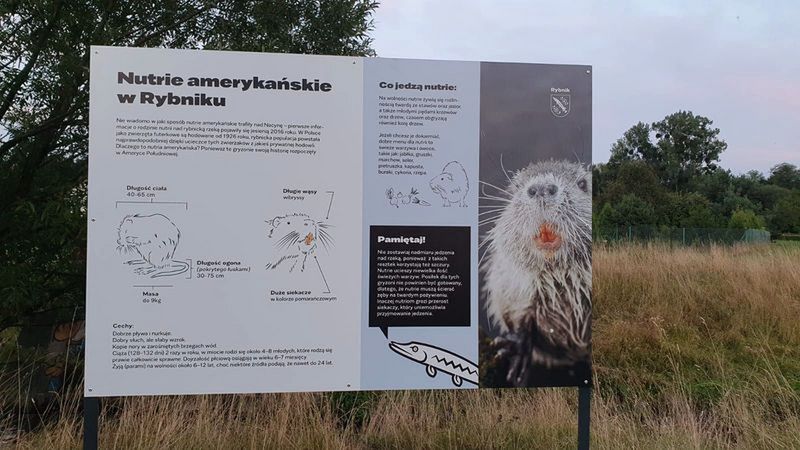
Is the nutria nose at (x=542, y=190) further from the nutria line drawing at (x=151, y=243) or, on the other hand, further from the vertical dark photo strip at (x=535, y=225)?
the nutria line drawing at (x=151, y=243)

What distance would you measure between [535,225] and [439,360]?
106cm

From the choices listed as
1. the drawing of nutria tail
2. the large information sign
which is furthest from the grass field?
the drawing of nutria tail

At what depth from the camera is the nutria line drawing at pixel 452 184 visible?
12.3 ft

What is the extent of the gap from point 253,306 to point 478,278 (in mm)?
1396

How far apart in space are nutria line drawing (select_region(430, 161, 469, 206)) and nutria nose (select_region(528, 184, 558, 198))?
1.42ft

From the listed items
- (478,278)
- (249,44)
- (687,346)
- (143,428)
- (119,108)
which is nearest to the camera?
(119,108)

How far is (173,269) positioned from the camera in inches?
139

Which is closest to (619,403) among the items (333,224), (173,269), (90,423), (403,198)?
(403,198)

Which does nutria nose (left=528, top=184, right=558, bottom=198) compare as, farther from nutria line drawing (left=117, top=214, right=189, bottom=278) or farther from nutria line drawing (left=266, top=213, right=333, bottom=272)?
nutria line drawing (left=117, top=214, right=189, bottom=278)

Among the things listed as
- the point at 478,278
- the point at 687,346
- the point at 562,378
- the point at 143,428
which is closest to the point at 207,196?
the point at 478,278

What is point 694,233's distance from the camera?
23.8 metres

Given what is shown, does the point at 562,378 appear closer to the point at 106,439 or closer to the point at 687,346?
the point at 106,439

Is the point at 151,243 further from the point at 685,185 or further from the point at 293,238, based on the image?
the point at 685,185

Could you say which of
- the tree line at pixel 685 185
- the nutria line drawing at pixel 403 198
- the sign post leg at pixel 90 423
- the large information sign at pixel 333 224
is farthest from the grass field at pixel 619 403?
the tree line at pixel 685 185
